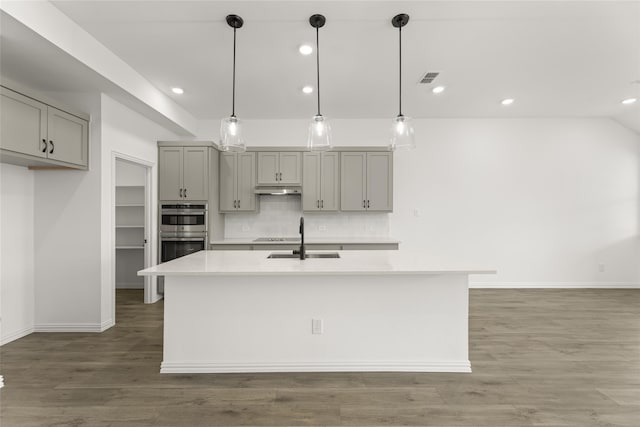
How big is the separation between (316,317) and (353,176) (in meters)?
2.90

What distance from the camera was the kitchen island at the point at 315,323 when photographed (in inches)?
104

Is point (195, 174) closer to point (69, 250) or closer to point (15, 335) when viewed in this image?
point (69, 250)

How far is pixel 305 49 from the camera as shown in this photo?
10.2ft

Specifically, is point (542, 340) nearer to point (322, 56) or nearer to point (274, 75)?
Result: point (322, 56)

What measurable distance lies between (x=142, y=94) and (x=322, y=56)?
6.94 feet

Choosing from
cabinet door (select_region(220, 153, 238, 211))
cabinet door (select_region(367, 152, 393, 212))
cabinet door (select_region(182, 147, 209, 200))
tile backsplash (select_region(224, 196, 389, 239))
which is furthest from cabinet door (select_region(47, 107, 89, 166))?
cabinet door (select_region(367, 152, 393, 212))

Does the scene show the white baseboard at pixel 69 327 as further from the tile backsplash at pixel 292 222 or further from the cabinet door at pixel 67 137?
the tile backsplash at pixel 292 222

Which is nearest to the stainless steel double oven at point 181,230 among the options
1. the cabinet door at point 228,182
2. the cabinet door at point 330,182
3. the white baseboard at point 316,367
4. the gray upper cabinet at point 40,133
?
the cabinet door at point 228,182

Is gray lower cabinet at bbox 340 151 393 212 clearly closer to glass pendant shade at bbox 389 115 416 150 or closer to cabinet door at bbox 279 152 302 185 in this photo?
cabinet door at bbox 279 152 302 185

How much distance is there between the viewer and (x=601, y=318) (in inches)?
155

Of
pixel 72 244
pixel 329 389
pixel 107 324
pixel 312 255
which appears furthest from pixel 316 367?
pixel 72 244

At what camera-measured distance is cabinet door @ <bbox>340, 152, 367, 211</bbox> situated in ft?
16.8

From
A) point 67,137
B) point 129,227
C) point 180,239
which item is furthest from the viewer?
point 129,227

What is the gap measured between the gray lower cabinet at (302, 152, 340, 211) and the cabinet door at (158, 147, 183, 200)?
183cm
